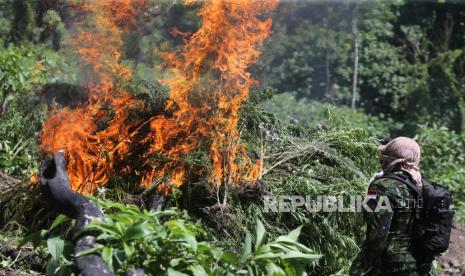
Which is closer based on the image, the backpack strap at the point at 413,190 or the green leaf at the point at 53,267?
the green leaf at the point at 53,267

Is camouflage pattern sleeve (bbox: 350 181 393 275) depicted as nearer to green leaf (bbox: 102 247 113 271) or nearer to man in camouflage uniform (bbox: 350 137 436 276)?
man in camouflage uniform (bbox: 350 137 436 276)

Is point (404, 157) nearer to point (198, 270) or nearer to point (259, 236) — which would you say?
point (259, 236)

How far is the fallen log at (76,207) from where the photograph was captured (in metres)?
4.03

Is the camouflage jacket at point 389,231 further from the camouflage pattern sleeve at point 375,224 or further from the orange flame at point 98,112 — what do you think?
the orange flame at point 98,112

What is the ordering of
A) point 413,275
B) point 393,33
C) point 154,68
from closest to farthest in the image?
point 413,275, point 154,68, point 393,33

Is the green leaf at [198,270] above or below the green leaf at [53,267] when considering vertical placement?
above

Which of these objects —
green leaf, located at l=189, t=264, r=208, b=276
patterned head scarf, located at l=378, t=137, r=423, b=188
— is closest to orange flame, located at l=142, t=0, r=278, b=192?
patterned head scarf, located at l=378, t=137, r=423, b=188

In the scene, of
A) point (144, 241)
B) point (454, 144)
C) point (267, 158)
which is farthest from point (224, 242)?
point (454, 144)

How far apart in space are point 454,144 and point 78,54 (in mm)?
5852

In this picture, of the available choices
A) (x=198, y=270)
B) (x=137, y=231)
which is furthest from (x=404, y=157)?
(x=137, y=231)

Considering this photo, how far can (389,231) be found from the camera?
15.3ft

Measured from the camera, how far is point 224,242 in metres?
6.09

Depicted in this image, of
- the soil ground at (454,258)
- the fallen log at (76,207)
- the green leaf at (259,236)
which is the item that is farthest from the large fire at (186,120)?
the soil ground at (454,258)

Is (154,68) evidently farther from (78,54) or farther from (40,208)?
(40,208)
